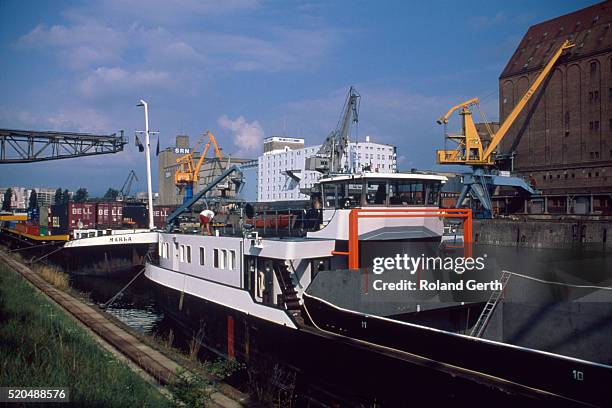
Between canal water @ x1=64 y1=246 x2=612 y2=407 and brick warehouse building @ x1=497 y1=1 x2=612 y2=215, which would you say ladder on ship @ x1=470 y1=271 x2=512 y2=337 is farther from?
brick warehouse building @ x1=497 y1=1 x2=612 y2=215

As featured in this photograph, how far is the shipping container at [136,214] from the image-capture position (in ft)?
156

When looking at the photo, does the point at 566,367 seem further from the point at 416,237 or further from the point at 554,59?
the point at 554,59

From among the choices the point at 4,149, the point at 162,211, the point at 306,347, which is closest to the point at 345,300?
the point at 306,347

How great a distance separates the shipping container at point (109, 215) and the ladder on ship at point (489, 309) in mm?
38048

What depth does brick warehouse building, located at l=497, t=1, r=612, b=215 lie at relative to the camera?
179 feet

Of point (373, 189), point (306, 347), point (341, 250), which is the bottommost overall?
point (306, 347)

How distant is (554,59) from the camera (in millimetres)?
60281

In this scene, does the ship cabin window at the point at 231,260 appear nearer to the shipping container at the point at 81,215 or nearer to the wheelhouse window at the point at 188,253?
the wheelhouse window at the point at 188,253

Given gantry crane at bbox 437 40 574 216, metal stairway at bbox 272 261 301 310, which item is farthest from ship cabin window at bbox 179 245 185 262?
gantry crane at bbox 437 40 574 216

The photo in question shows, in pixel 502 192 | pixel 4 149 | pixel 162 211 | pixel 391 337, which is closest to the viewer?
pixel 391 337

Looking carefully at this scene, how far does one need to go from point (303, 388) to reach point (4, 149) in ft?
68.1

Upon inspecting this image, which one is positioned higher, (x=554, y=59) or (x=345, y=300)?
(x=554, y=59)

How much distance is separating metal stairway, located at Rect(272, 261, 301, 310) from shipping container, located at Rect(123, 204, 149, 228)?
35644mm

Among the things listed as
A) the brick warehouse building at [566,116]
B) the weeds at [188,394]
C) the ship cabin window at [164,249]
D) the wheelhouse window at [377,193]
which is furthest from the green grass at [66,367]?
the brick warehouse building at [566,116]
